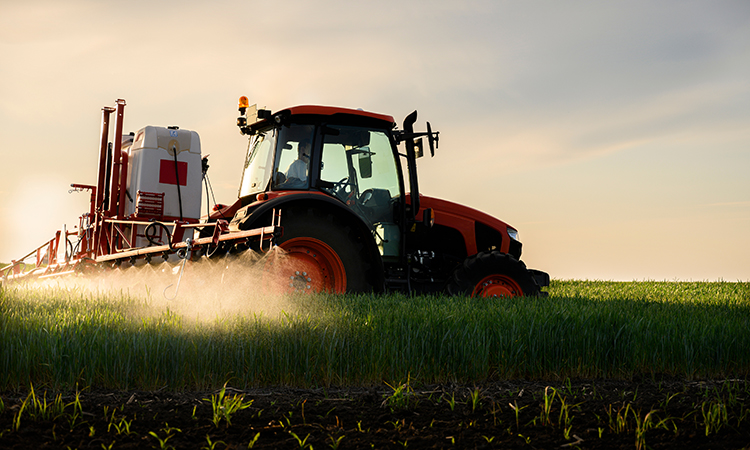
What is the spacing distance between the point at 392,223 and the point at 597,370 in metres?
3.38

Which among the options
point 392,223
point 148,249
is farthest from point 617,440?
point 148,249

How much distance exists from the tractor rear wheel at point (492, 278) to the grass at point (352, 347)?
1.91m

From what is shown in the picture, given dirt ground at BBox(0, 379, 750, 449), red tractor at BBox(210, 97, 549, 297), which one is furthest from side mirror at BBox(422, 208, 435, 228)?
dirt ground at BBox(0, 379, 750, 449)

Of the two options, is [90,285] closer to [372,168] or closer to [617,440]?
[372,168]

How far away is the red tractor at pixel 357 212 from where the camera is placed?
6.02 metres

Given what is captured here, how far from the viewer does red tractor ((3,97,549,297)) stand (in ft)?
19.7

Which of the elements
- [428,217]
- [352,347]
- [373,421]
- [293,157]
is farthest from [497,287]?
[373,421]

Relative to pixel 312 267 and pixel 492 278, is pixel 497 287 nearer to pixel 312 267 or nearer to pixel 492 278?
pixel 492 278

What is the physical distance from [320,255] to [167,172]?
367cm

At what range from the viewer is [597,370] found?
431 centimetres

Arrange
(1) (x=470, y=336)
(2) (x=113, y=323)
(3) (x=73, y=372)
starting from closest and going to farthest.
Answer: (3) (x=73, y=372) < (1) (x=470, y=336) < (2) (x=113, y=323)

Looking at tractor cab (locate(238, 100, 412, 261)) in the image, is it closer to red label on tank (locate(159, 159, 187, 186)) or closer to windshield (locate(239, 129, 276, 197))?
windshield (locate(239, 129, 276, 197))

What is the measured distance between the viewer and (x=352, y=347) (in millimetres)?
3932

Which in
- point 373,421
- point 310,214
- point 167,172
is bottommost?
point 373,421
